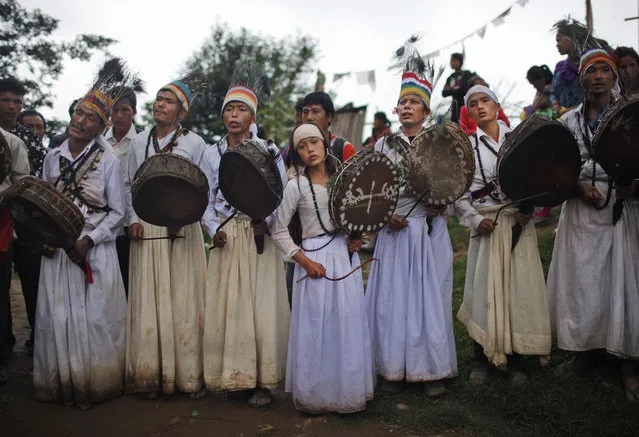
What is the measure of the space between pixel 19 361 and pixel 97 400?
156cm

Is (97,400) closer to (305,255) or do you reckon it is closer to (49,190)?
(49,190)

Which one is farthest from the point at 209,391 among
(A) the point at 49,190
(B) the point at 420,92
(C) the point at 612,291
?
(C) the point at 612,291

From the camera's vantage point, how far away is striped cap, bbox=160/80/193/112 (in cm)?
451

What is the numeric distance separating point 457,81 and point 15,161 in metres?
5.96

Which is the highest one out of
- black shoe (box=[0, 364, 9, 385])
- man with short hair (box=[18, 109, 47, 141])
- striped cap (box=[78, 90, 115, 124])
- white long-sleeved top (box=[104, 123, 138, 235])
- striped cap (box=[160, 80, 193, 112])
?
man with short hair (box=[18, 109, 47, 141])

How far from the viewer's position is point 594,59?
4168 mm

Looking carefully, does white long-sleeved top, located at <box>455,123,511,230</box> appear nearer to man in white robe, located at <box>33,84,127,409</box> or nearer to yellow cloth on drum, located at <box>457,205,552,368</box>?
yellow cloth on drum, located at <box>457,205,552,368</box>

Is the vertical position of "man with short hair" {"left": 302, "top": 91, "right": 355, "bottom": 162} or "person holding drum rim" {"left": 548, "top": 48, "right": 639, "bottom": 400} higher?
"man with short hair" {"left": 302, "top": 91, "right": 355, "bottom": 162}

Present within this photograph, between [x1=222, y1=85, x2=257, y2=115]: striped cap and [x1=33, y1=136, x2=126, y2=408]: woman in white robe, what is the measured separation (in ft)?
3.56

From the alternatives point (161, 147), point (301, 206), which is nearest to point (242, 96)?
point (161, 147)

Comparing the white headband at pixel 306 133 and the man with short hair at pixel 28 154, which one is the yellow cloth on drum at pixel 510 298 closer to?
the white headband at pixel 306 133

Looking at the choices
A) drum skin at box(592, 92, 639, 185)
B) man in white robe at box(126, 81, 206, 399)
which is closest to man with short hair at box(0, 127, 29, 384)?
man in white robe at box(126, 81, 206, 399)

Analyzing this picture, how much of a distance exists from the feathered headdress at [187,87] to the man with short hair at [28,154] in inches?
64.9

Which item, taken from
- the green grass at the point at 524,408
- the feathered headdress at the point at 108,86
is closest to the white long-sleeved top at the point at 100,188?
the feathered headdress at the point at 108,86
